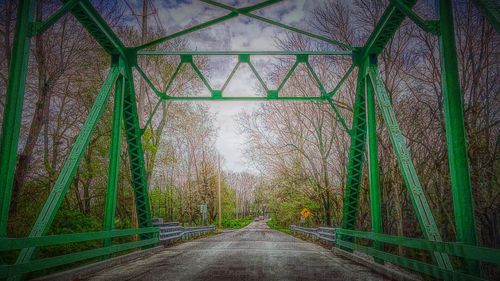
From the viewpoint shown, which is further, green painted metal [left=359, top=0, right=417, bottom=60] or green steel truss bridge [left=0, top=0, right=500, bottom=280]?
green painted metal [left=359, top=0, right=417, bottom=60]

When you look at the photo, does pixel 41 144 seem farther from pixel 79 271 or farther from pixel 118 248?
pixel 79 271

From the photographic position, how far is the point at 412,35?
39.7ft

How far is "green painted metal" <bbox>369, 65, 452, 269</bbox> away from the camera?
523cm

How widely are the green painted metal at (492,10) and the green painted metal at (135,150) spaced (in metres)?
8.63

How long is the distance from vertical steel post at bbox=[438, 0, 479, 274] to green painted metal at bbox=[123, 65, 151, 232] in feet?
26.8

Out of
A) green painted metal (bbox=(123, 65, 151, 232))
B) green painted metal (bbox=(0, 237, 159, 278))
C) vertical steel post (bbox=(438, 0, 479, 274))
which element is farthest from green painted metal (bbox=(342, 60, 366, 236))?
green painted metal (bbox=(0, 237, 159, 278))

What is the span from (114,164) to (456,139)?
7.52 metres

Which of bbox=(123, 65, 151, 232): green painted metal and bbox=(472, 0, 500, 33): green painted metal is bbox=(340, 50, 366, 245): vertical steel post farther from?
bbox=(123, 65, 151, 232): green painted metal

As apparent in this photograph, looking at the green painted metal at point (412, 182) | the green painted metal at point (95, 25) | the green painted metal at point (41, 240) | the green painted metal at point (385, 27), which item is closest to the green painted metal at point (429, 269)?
the green painted metal at point (412, 182)

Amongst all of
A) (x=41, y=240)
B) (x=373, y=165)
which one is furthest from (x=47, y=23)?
(x=373, y=165)

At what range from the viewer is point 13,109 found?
16.7 feet

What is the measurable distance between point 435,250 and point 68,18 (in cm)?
1501

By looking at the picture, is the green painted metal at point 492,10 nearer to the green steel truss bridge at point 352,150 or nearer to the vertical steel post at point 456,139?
the green steel truss bridge at point 352,150

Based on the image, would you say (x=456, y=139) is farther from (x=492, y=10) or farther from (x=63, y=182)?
(x=63, y=182)
